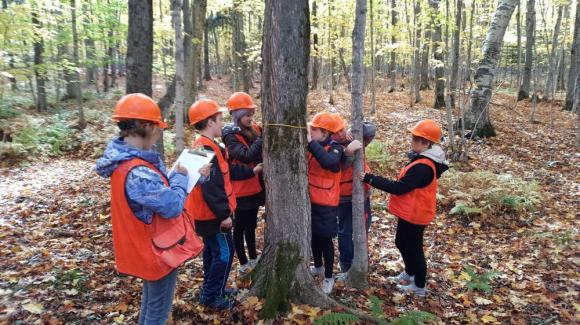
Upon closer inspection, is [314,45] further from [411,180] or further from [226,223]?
[226,223]

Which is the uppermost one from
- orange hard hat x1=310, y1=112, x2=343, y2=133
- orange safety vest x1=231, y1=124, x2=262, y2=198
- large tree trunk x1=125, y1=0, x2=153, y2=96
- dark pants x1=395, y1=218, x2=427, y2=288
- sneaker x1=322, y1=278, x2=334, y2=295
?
large tree trunk x1=125, y1=0, x2=153, y2=96

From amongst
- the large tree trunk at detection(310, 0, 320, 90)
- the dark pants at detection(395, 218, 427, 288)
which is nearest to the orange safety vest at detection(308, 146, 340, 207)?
the dark pants at detection(395, 218, 427, 288)

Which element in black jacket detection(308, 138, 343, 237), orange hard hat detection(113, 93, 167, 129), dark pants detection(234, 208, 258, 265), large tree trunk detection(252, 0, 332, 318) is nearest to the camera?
orange hard hat detection(113, 93, 167, 129)

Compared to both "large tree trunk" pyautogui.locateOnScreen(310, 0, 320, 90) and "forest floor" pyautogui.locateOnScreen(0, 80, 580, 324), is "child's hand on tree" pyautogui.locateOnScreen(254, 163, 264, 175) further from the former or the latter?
"large tree trunk" pyautogui.locateOnScreen(310, 0, 320, 90)

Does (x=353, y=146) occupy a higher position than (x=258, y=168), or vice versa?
(x=353, y=146)

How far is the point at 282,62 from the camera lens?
3.71 meters

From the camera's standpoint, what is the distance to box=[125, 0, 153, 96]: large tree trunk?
21.3ft

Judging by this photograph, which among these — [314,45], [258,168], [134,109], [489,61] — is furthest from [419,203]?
[314,45]

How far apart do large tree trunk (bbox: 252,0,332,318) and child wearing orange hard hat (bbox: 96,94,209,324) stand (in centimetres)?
108

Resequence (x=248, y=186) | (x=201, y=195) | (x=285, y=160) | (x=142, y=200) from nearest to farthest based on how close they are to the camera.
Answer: (x=142, y=200)
(x=285, y=160)
(x=201, y=195)
(x=248, y=186)

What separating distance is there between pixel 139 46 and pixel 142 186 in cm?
464

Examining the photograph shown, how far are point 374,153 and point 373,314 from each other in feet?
22.5

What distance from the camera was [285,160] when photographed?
152 inches

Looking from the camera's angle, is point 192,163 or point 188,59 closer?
point 192,163
